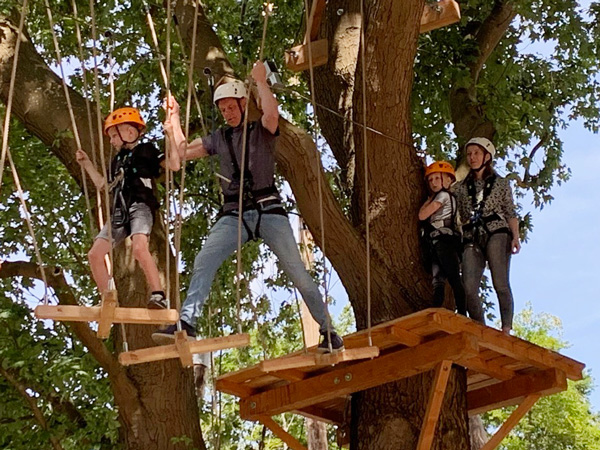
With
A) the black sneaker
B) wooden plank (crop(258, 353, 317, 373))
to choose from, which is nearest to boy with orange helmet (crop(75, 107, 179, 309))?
wooden plank (crop(258, 353, 317, 373))

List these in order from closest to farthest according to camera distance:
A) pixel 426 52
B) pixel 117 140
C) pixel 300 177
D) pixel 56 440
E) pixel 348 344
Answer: pixel 117 140 → pixel 348 344 → pixel 300 177 → pixel 56 440 → pixel 426 52

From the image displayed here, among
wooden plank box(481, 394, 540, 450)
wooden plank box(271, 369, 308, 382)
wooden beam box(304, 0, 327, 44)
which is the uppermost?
wooden beam box(304, 0, 327, 44)

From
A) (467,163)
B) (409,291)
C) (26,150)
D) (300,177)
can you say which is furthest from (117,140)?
(26,150)

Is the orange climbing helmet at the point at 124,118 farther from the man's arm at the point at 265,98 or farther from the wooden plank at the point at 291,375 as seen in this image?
the wooden plank at the point at 291,375

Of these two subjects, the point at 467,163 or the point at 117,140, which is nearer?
the point at 117,140

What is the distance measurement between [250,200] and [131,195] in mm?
584

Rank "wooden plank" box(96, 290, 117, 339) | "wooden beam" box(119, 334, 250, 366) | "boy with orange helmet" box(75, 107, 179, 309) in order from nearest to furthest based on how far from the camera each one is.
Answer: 1. "wooden plank" box(96, 290, 117, 339)
2. "wooden beam" box(119, 334, 250, 366)
3. "boy with orange helmet" box(75, 107, 179, 309)

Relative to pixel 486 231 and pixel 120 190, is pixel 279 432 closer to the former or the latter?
pixel 486 231

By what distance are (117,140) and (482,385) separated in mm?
2993

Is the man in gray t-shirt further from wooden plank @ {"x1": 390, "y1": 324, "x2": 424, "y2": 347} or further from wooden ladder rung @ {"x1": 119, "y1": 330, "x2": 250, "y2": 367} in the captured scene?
wooden plank @ {"x1": 390, "y1": 324, "x2": 424, "y2": 347}

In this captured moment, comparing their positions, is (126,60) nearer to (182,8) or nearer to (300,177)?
(182,8)

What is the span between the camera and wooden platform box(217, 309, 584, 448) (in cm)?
535

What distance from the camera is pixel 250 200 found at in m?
4.82

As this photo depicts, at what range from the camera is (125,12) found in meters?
8.02
